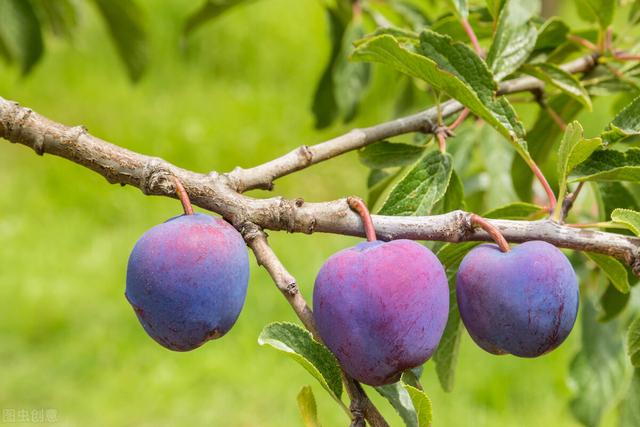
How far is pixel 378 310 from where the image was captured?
59 centimetres

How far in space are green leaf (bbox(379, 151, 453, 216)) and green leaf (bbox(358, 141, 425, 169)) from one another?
0.08 meters

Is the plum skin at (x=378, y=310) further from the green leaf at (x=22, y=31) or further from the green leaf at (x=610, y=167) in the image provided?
the green leaf at (x=22, y=31)

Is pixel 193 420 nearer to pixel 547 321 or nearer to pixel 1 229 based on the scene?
pixel 1 229

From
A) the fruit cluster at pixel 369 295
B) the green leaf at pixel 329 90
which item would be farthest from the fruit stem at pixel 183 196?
the green leaf at pixel 329 90

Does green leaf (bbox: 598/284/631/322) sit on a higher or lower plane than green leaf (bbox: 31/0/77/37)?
lower

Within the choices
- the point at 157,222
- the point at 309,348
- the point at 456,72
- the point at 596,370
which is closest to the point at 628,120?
the point at 456,72

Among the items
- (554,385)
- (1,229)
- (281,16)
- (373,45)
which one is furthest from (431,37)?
(281,16)

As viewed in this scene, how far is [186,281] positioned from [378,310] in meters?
0.13

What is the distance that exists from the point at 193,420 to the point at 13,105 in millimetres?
1849

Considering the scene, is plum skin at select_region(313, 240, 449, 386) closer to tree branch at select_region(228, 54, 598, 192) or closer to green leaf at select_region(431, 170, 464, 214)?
tree branch at select_region(228, 54, 598, 192)

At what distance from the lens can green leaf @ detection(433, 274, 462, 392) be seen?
855 millimetres

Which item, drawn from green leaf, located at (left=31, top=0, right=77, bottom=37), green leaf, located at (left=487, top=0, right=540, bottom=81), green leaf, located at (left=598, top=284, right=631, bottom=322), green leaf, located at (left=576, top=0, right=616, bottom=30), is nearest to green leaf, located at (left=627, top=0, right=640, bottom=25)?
green leaf, located at (left=576, top=0, right=616, bottom=30)

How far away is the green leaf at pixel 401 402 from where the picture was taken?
0.68m

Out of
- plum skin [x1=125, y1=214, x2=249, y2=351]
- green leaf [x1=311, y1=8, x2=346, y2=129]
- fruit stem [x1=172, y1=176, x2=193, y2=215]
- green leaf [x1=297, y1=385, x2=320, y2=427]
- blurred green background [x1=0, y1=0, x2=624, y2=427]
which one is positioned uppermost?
fruit stem [x1=172, y1=176, x2=193, y2=215]
